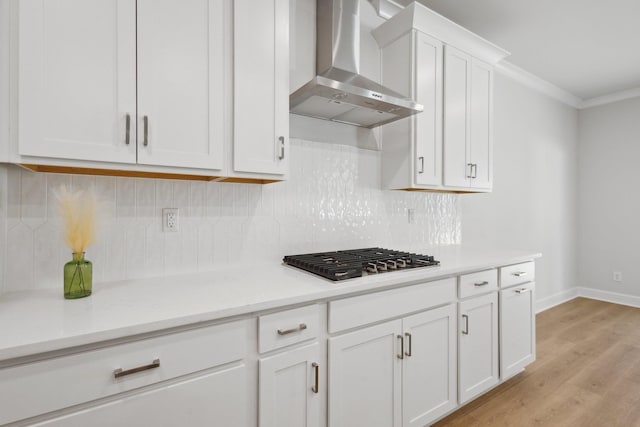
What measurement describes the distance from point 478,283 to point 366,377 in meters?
0.99

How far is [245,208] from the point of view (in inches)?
70.4

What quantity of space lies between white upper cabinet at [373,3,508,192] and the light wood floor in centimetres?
151

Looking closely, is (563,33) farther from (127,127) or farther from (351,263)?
(127,127)

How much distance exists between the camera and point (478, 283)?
1975 millimetres

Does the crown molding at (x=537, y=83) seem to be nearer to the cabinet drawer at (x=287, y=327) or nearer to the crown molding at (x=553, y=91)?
the crown molding at (x=553, y=91)

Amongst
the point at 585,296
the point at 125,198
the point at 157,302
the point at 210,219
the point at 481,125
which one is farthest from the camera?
the point at 585,296

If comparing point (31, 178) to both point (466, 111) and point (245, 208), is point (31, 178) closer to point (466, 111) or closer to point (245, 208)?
point (245, 208)

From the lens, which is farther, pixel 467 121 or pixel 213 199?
pixel 467 121

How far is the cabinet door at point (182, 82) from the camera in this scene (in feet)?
4.06

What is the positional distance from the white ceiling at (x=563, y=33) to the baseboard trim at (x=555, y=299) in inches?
109

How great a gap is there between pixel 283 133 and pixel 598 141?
16.7 ft

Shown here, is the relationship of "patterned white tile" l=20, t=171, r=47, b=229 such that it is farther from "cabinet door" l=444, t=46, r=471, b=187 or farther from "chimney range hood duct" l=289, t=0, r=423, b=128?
"cabinet door" l=444, t=46, r=471, b=187

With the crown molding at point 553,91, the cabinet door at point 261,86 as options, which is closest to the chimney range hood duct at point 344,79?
the cabinet door at point 261,86

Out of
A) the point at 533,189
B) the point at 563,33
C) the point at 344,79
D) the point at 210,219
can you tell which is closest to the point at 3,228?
the point at 210,219
